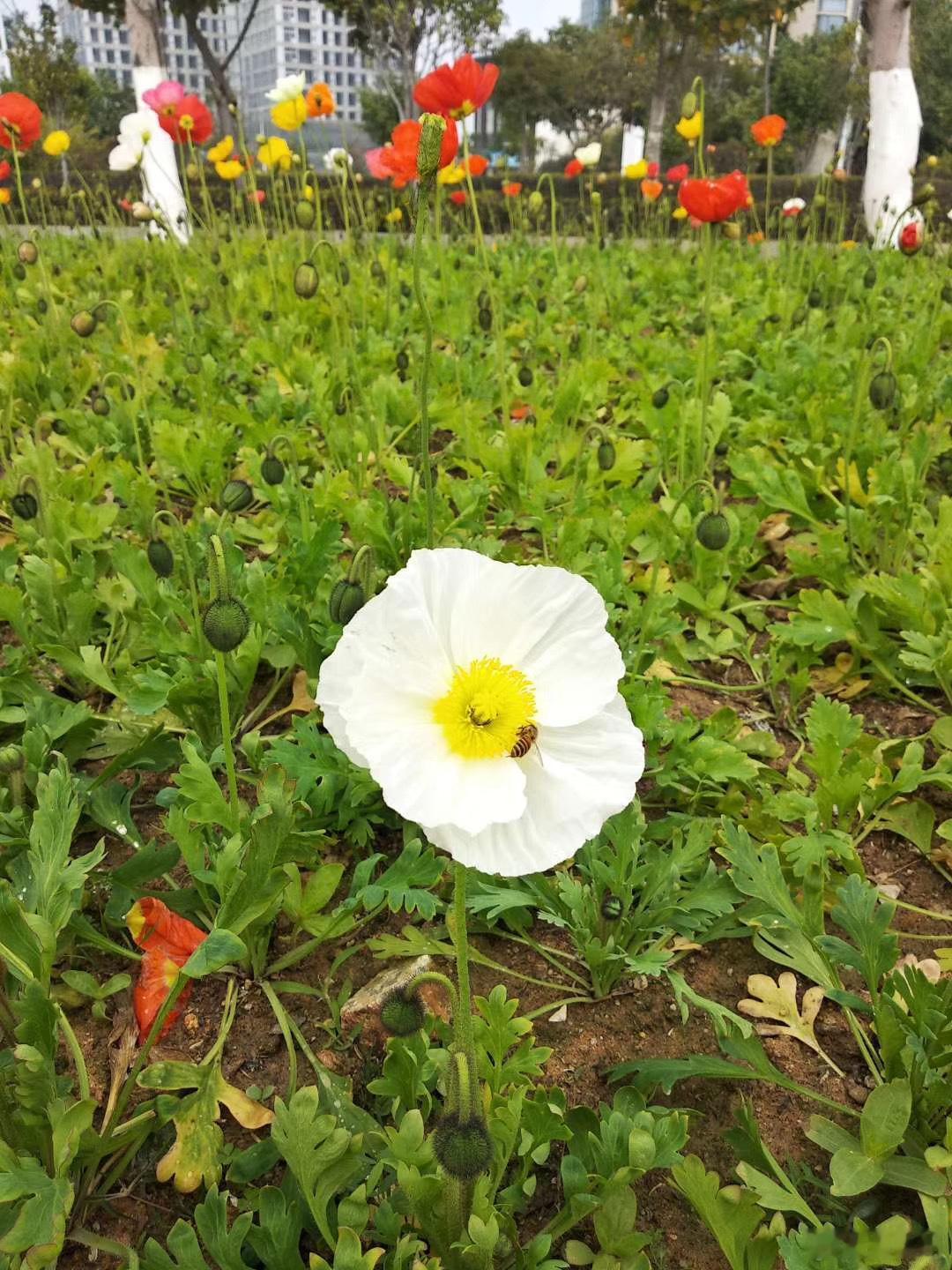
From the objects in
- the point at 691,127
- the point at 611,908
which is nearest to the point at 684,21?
the point at 691,127

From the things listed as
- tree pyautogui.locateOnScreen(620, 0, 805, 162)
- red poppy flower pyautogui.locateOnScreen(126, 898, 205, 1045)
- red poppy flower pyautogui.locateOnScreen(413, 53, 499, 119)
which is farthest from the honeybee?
tree pyautogui.locateOnScreen(620, 0, 805, 162)

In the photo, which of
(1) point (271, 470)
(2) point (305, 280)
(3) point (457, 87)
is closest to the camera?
(1) point (271, 470)

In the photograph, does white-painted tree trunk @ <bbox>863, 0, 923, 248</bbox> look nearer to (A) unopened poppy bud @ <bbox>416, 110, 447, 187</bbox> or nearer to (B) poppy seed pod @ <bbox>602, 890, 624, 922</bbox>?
(B) poppy seed pod @ <bbox>602, 890, 624, 922</bbox>

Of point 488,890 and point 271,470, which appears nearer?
point 488,890

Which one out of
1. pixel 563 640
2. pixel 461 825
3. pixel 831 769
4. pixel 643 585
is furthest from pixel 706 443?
pixel 461 825

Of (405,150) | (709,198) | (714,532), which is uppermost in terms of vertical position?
(405,150)

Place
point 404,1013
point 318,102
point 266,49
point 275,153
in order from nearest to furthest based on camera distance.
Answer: point 404,1013 < point 318,102 < point 275,153 < point 266,49

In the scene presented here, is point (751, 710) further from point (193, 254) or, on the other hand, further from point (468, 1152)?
point (193, 254)

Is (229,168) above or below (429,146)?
above

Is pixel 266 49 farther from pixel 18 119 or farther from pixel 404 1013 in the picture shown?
pixel 404 1013
